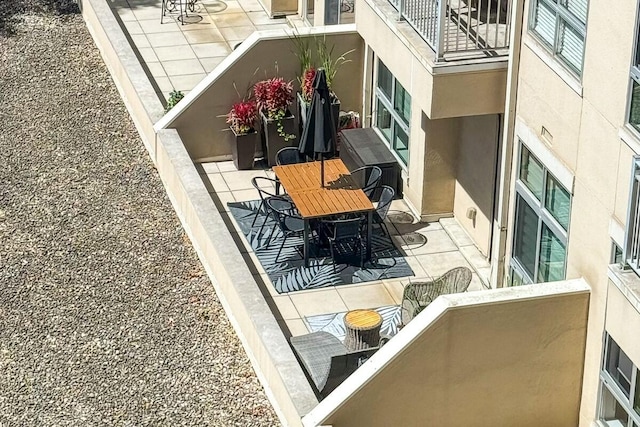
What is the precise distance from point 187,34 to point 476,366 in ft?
40.4

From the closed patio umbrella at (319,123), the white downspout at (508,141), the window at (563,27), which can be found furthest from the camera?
the closed patio umbrella at (319,123)

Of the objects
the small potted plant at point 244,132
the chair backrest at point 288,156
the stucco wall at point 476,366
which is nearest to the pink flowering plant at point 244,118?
the small potted plant at point 244,132

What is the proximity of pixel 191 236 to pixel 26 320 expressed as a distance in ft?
9.01

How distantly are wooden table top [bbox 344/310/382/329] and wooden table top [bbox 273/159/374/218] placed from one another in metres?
1.89

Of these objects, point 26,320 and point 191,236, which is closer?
point 26,320

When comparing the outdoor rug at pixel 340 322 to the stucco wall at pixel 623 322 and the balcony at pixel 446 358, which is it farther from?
the stucco wall at pixel 623 322

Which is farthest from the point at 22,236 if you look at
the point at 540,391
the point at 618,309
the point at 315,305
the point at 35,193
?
the point at 618,309

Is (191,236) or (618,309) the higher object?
(618,309)

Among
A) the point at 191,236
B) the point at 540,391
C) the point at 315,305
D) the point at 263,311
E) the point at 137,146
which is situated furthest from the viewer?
the point at 137,146

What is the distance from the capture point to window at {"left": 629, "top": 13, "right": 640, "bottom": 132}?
11672 mm

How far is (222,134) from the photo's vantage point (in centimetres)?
1978

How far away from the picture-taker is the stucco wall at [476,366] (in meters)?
12.9

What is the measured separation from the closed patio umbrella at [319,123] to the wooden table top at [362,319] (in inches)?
102

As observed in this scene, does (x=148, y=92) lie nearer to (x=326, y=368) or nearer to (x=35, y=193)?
(x=35, y=193)
